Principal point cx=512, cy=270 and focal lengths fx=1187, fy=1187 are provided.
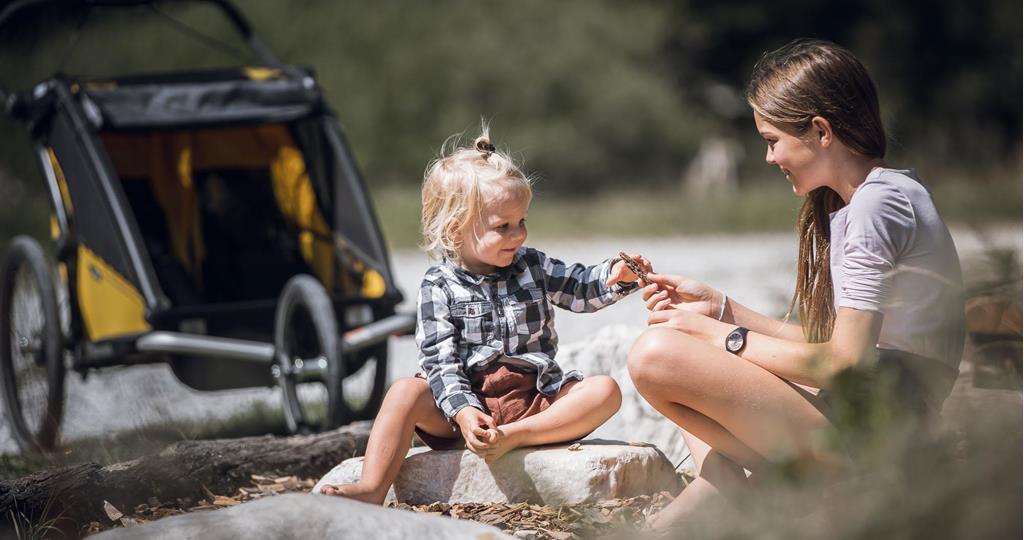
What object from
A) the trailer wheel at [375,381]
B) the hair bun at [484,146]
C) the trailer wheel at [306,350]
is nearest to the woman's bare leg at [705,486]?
the hair bun at [484,146]

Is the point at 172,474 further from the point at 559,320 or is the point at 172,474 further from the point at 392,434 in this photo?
the point at 559,320

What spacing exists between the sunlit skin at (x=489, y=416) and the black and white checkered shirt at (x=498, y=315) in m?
0.06

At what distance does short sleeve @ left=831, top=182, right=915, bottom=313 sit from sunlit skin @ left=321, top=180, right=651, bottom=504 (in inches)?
22.8

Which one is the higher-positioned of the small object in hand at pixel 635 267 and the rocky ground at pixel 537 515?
the small object in hand at pixel 635 267

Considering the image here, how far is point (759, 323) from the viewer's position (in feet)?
9.62

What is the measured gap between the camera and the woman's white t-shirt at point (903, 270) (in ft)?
8.00

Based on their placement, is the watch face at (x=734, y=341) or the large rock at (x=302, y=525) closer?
the large rock at (x=302, y=525)

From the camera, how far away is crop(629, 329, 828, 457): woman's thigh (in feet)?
8.39

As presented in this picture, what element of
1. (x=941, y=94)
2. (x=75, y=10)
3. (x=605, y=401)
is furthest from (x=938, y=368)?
(x=941, y=94)

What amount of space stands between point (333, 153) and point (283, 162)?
1.52ft

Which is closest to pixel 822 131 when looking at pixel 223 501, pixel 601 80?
pixel 223 501

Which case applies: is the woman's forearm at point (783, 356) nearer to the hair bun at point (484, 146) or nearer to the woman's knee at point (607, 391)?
the woman's knee at point (607, 391)

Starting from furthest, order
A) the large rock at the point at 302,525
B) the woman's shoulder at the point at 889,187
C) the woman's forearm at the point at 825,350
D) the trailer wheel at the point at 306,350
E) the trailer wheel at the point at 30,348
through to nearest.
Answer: the trailer wheel at the point at 30,348 < the trailer wheel at the point at 306,350 < the woman's shoulder at the point at 889,187 < the woman's forearm at the point at 825,350 < the large rock at the point at 302,525

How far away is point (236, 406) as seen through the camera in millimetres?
5426
